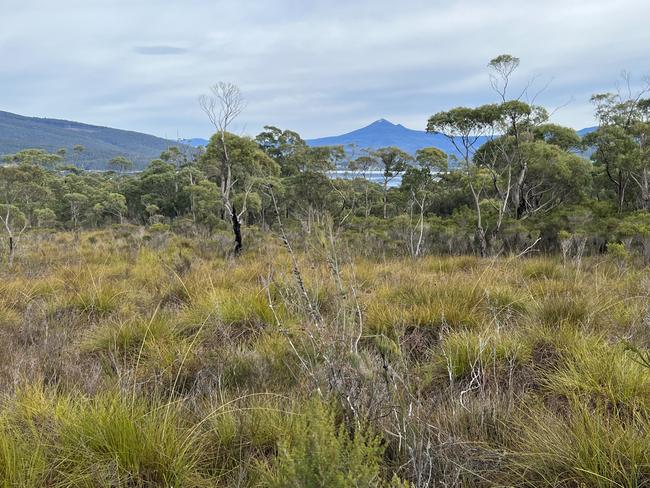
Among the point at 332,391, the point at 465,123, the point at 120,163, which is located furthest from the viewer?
the point at 120,163

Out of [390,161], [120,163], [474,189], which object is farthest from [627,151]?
[120,163]

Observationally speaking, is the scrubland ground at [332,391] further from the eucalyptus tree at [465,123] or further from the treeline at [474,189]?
the eucalyptus tree at [465,123]

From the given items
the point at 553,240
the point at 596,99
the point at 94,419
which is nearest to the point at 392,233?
the point at 553,240

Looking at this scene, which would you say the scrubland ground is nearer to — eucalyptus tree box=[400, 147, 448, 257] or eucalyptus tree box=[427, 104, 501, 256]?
eucalyptus tree box=[427, 104, 501, 256]

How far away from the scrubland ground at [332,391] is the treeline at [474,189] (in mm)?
919

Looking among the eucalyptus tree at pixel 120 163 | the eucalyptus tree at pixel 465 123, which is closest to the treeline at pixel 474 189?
the eucalyptus tree at pixel 465 123

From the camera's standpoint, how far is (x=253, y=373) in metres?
2.98

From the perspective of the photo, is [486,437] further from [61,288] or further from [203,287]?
[61,288]

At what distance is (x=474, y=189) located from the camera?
17.2 metres

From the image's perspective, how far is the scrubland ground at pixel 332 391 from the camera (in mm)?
1729

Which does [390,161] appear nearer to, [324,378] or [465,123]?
[465,123]

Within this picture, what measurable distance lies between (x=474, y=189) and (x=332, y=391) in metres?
16.5

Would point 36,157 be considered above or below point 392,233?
above

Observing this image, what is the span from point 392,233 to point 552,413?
13377mm
